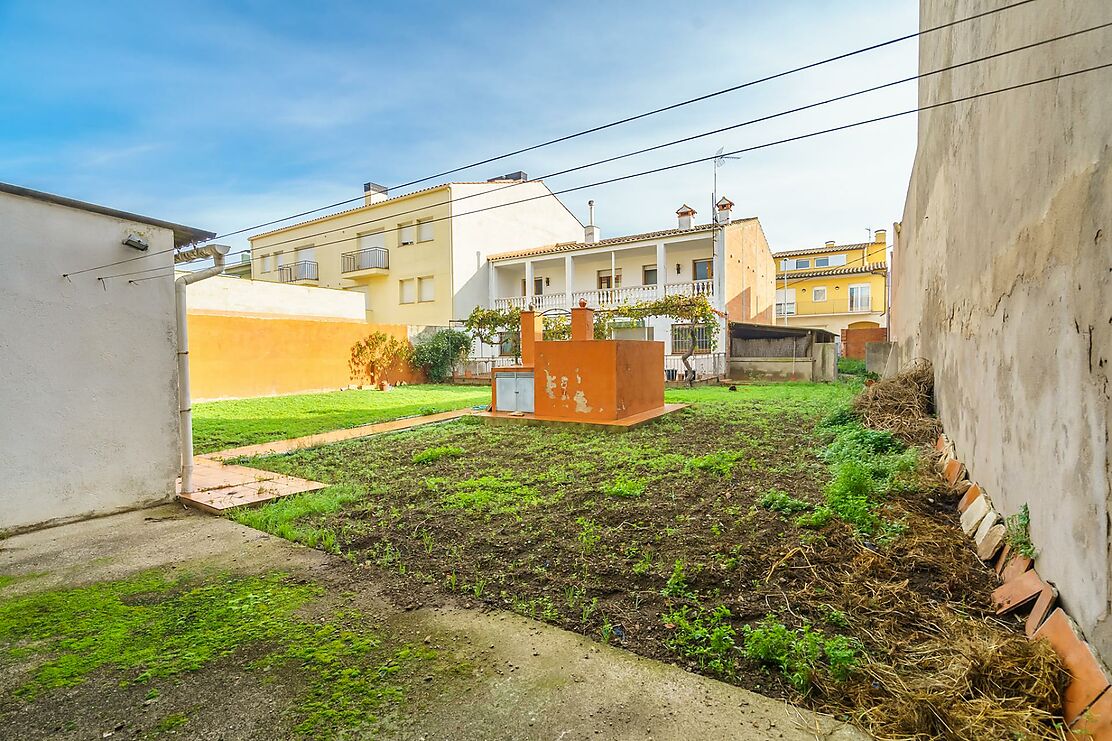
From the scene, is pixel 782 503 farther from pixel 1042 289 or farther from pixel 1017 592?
pixel 1042 289

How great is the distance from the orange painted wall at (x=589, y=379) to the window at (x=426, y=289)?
60.8 feet

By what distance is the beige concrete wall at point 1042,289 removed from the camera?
195 centimetres

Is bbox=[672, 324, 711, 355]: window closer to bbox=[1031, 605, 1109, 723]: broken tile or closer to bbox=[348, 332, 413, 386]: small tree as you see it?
bbox=[348, 332, 413, 386]: small tree

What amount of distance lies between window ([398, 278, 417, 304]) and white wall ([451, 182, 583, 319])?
10.5 ft

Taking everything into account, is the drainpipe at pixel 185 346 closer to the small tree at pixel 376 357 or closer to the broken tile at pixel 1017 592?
the broken tile at pixel 1017 592

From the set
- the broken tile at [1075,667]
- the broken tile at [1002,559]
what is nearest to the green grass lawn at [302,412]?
the broken tile at [1002,559]

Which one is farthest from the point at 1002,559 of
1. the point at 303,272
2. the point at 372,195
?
the point at 303,272

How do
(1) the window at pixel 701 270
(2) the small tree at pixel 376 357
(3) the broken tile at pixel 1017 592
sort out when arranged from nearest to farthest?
1. (3) the broken tile at pixel 1017 592
2. (2) the small tree at pixel 376 357
3. (1) the window at pixel 701 270

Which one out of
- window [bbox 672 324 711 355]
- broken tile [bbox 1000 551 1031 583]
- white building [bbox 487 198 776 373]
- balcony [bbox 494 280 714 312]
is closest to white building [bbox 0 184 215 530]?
broken tile [bbox 1000 551 1031 583]

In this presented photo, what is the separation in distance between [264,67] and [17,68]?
9.67ft

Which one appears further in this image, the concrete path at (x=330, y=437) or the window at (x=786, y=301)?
the window at (x=786, y=301)

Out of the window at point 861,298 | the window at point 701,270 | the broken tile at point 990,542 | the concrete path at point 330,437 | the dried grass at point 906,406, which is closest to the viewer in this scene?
the broken tile at point 990,542

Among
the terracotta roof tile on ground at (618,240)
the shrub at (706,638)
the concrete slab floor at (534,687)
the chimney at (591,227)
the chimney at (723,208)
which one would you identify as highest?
the chimney at (591,227)

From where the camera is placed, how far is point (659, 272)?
22828 mm
